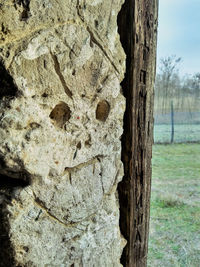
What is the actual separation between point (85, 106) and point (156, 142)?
21.1ft

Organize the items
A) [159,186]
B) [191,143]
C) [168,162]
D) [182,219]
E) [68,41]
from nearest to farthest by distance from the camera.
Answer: [68,41], [182,219], [159,186], [168,162], [191,143]

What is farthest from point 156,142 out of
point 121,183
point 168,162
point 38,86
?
point 38,86

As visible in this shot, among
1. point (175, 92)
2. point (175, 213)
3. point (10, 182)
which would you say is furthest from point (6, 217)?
point (175, 92)

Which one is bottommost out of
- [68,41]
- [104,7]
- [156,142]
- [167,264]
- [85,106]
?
[167,264]

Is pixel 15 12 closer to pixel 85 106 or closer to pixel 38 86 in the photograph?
pixel 38 86

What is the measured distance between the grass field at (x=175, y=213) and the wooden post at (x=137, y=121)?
1427 millimetres

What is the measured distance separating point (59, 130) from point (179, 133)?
697cm

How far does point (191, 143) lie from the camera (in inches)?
283

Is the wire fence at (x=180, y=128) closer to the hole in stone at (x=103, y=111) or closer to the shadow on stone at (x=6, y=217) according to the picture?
the hole in stone at (x=103, y=111)

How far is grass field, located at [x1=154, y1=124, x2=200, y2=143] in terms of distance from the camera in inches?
290

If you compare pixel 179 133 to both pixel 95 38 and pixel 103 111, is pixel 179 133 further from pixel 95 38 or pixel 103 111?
pixel 95 38

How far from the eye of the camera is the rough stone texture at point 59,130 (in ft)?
2.56

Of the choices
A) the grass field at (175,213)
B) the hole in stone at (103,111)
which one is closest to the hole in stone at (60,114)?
the hole in stone at (103,111)

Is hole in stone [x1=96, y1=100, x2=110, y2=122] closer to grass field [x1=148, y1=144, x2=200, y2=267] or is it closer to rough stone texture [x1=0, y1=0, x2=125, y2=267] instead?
rough stone texture [x1=0, y1=0, x2=125, y2=267]
